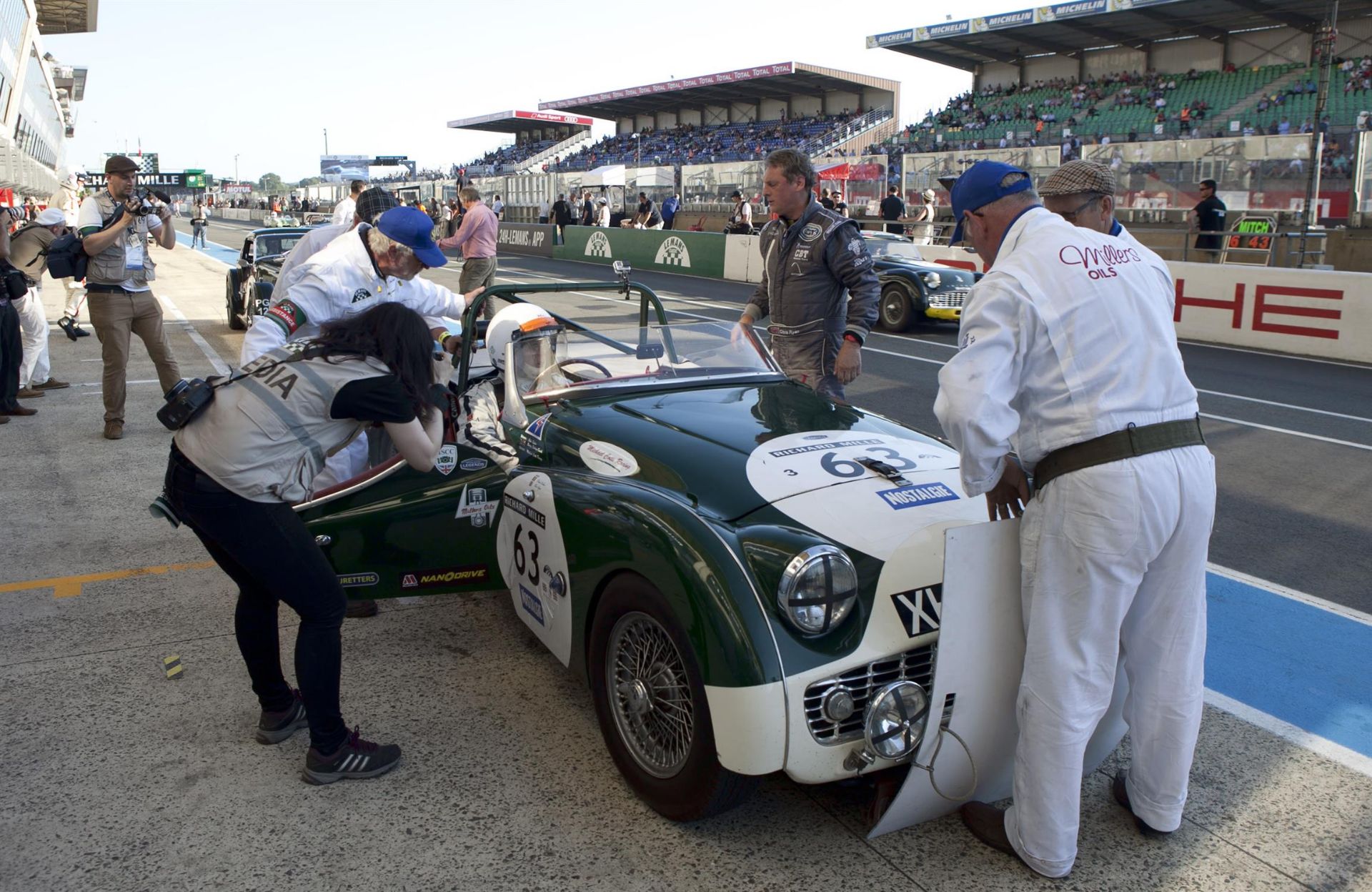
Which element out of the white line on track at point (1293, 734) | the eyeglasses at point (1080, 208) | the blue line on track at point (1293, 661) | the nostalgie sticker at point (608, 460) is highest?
the eyeglasses at point (1080, 208)

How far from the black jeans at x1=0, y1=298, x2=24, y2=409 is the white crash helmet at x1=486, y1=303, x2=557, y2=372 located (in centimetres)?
550

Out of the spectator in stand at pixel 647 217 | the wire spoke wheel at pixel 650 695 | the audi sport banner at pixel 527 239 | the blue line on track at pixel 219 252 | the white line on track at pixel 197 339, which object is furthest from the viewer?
the audi sport banner at pixel 527 239

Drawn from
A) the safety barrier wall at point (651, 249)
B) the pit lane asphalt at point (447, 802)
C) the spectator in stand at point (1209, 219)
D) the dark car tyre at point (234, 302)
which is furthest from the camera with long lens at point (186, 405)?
the safety barrier wall at point (651, 249)

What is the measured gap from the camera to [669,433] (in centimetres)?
374

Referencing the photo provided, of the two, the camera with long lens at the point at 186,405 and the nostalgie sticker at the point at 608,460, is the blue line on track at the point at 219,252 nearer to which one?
the nostalgie sticker at the point at 608,460

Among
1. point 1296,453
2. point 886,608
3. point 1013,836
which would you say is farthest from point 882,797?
point 1296,453

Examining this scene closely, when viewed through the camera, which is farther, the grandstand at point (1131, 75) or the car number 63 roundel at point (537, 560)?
the grandstand at point (1131, 75)

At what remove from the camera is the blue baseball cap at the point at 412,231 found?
4.23 meters

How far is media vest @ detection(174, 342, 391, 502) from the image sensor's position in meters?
3.01

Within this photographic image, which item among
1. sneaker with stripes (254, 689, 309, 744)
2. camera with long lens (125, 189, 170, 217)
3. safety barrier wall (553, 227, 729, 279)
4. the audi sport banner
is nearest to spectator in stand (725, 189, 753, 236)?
safety barrier wall (553, 227, 729, 279)

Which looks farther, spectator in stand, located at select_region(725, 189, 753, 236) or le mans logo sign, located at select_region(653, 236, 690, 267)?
spectator in stand, located at select_region(725, 189, 753, 236)

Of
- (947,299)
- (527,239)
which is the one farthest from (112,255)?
(527,239)

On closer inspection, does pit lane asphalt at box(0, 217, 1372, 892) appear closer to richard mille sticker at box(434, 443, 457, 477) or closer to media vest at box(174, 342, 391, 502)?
media vest at box(174, 342, 391, 502)

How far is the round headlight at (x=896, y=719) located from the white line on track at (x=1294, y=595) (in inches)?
112
